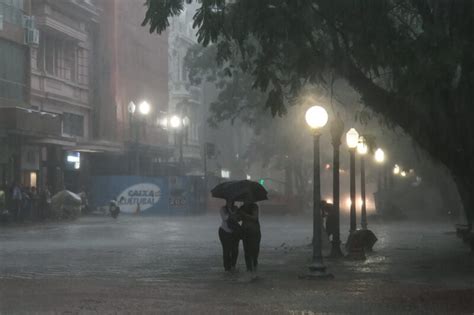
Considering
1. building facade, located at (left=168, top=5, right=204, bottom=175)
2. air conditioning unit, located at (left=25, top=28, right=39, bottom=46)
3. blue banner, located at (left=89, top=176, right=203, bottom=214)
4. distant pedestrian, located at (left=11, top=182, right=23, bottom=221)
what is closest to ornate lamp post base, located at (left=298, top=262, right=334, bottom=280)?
distant pedestrian, located at (left=11, top=182, right=23, bottom=221)

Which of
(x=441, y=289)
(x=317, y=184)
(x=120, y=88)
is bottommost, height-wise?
(x=441, y=289)

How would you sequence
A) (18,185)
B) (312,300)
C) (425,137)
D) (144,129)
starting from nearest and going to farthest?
(312,300)
(425,137)
(18,185)
(144,129)

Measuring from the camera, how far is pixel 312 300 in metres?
13.5

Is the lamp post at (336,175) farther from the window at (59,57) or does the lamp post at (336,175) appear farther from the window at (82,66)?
the window at (82,66)

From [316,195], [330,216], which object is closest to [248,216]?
[316,195]

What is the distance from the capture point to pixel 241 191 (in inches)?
696

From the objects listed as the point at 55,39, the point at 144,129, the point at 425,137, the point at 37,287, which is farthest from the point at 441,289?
the point at 144,129

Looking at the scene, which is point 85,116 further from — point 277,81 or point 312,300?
point 312,300

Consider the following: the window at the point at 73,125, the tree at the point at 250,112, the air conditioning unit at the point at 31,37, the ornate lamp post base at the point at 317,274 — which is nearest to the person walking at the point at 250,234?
the ornate lamp post base at the point at 317,274

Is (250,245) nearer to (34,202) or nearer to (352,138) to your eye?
(352,138)

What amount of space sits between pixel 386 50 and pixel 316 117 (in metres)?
1.88

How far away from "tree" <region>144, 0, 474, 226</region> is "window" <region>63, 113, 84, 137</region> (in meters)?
32.9

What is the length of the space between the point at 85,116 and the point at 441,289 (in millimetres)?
41029

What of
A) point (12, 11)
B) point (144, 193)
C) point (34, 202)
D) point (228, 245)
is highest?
point (12, 11)
